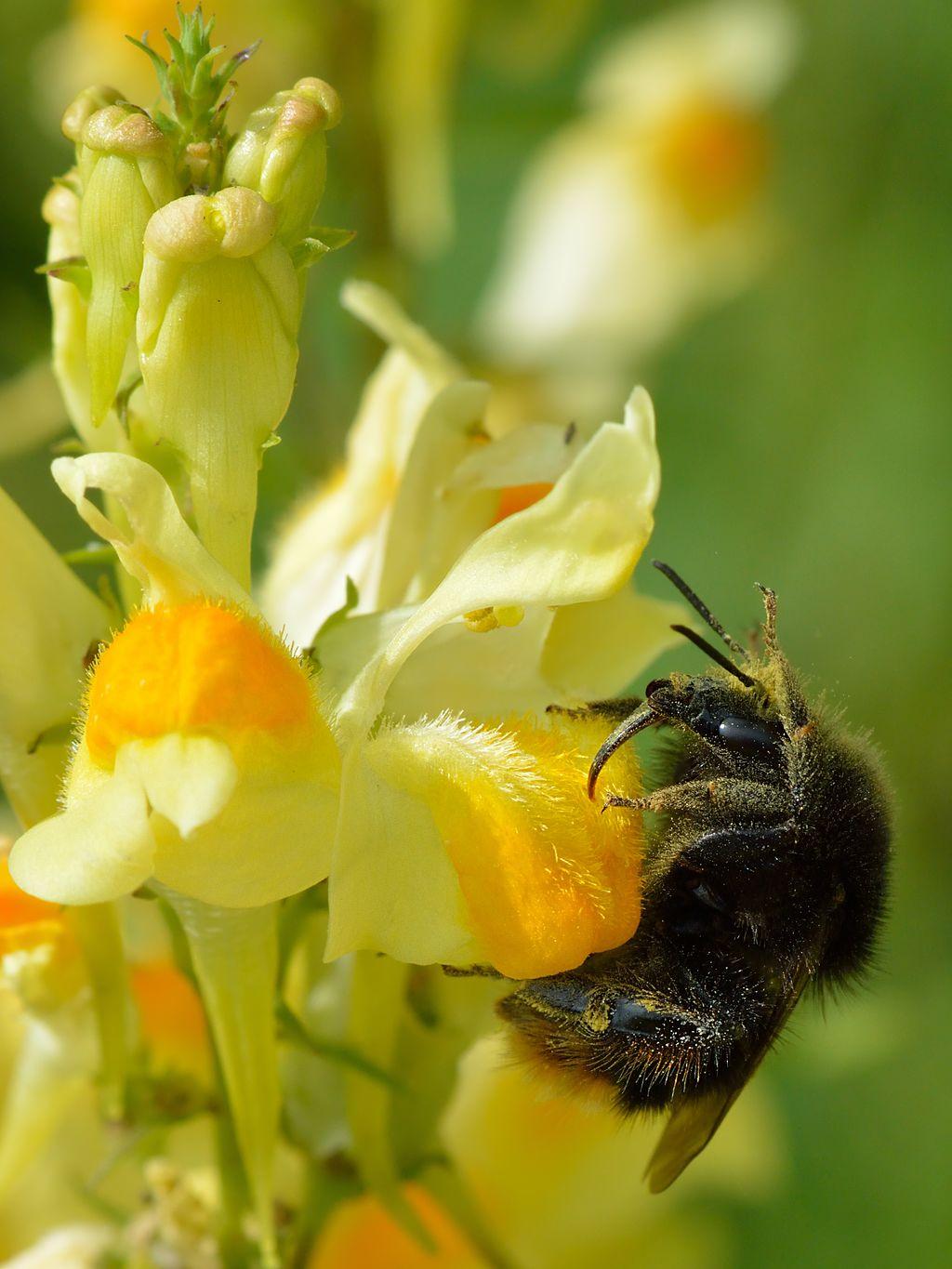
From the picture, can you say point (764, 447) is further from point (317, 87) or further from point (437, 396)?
point (317, 87)

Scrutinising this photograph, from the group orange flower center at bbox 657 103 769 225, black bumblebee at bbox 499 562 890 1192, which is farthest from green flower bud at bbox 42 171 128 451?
orange flower center at bbox 657 103 769 225

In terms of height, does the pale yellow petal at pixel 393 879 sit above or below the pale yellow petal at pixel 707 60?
above

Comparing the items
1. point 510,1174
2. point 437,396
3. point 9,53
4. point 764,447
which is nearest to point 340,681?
point 437,396

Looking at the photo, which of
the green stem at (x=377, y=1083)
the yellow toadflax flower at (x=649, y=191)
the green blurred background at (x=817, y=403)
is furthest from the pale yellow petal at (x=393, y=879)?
the yellow toadflax flower at (x=649, y=191)

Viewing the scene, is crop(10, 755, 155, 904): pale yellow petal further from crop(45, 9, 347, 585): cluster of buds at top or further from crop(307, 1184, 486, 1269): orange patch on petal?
crop(307, 1184, 486, 1269): orange patch on petal

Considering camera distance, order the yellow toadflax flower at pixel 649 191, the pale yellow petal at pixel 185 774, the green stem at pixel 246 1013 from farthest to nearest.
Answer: the yellow toadflax flower at pixel 649 191, the green stem at pixel 246 1013, the pale yellow petal at pixel 185 774

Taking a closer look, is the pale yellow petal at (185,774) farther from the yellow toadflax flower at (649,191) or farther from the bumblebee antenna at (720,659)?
the yellow toadflax flower at (649,191)
